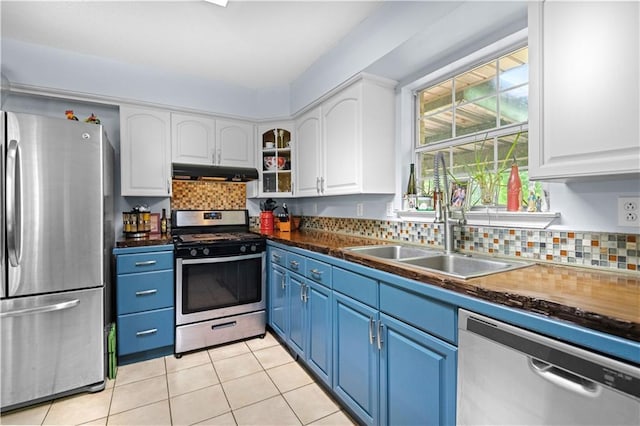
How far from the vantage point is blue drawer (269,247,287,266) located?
8.14ft

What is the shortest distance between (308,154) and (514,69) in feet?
5.63

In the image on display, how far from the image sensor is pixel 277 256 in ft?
8.48

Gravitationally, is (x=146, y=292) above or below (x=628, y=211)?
below

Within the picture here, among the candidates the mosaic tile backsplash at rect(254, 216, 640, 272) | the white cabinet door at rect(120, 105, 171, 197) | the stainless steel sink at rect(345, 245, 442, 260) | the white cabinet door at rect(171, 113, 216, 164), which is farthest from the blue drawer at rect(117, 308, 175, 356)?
the mosaic tile backsplash at rect(254, 216, 640, 272)

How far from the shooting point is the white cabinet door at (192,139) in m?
2.94

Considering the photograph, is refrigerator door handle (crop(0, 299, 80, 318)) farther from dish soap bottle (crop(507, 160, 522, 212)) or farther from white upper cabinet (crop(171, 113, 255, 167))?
dish soap bottle (crop(507, 160, 522, 212))

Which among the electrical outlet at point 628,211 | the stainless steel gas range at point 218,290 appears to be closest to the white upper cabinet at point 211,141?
the stainless steel gas range at point 218,290

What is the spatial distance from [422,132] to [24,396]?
3.05 m

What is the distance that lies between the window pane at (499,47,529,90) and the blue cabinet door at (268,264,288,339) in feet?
6.42

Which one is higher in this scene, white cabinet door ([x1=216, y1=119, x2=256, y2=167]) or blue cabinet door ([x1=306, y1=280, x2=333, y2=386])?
white cabinet door ([x1=216, y1=119, x2=256, y2=167])

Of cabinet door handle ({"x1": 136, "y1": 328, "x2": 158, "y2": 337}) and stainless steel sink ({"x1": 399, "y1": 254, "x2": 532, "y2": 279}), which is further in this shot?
cabinet door handle ({"x1": 136, "y1": 328, "x2": 158, "y2": 337})

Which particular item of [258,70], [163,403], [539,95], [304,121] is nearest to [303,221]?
[304,121]

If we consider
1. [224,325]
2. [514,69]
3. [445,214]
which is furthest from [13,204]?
[514,69]

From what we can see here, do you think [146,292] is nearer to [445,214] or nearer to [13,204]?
[13,204]
